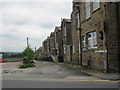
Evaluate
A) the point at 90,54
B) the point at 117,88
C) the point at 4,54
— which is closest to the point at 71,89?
the point at 117,88

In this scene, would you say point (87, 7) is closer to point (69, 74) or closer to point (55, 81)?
point (69, 74)

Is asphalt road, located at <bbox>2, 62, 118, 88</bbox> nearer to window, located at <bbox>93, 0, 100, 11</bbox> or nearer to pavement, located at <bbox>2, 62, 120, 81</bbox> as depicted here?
pavement, located at <bbox>2, 62, 120, 81</bbox>

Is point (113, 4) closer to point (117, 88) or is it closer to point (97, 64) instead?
point (97, 64)

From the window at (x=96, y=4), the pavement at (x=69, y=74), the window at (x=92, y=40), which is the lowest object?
the pavement at (x=69, y=74)

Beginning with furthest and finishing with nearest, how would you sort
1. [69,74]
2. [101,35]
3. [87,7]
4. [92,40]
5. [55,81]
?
[87,7]
[92,40]
[101,35]
[69,74]
[55,81]

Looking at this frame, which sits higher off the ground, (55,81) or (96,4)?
(96,4)

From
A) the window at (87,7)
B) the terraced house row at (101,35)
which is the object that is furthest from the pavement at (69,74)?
the window at (87,7)

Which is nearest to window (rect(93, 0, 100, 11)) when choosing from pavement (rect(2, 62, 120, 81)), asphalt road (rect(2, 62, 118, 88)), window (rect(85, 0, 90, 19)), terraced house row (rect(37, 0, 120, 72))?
terraced house row (rect(37, 0, 120, 72))

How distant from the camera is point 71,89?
354 inches

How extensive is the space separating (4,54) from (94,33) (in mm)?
39823

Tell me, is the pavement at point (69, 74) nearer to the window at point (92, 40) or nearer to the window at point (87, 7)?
the window at point (92, 40)

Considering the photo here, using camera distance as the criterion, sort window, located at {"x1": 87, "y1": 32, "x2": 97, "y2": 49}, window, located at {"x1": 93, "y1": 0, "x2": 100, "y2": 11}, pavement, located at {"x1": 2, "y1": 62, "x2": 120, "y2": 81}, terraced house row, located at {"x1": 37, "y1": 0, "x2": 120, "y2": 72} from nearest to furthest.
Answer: pavement, located at {"x1": 2, "y1": 62, "x2": 120, "y2": 81} < terraced house row, located at {"x1": 37, "y1": 0, "x2": 120, "y2": 72} < window, located at {"x1": 93, "y1": 0, "x2": 100, "y2": 11} < window, located at {"x1": 87, "y1": 32, "x2": 97, "y2": 49}

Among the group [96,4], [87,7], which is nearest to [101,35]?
[96,4]

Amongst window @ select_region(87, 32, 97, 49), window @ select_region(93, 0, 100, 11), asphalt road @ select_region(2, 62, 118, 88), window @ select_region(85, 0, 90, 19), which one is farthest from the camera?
window @ select_region(85, 0, 90, 19)
